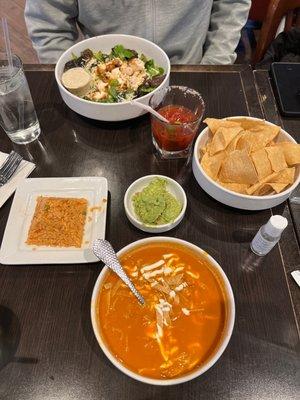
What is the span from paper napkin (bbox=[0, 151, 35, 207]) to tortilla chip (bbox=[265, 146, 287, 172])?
0.84 metres

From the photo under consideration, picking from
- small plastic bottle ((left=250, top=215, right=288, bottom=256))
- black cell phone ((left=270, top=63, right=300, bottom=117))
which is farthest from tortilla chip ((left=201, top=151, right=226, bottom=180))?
black cell phone ((left=270, top=63, right=300, bottom=117))

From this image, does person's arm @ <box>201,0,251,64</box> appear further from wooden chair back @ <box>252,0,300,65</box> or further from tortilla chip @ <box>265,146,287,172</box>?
tortilla chip @ <box>265,146,287,172</box>

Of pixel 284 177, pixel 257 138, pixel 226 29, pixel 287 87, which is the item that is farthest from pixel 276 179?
pixel 226 29

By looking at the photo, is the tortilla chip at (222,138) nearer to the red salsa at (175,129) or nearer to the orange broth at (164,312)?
the red salsa at (175,129)

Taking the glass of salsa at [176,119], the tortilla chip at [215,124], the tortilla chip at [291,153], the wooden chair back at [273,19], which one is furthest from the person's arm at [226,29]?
the tortilla chip at [291,153]

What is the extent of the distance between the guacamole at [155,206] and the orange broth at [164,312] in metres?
0.11

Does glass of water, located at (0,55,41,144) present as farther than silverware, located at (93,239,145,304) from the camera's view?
Yes

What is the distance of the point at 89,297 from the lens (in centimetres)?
96

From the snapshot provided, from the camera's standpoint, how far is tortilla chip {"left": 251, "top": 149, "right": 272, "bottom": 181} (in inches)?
42.4

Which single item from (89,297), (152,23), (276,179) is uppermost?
(152,23)

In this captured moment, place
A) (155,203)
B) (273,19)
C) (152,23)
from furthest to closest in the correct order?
(273,19), (152,23), (155,203)

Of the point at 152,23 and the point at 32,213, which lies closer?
the point at 32,213

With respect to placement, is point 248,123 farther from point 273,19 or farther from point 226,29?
point 273,19

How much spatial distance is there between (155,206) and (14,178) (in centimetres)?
53
